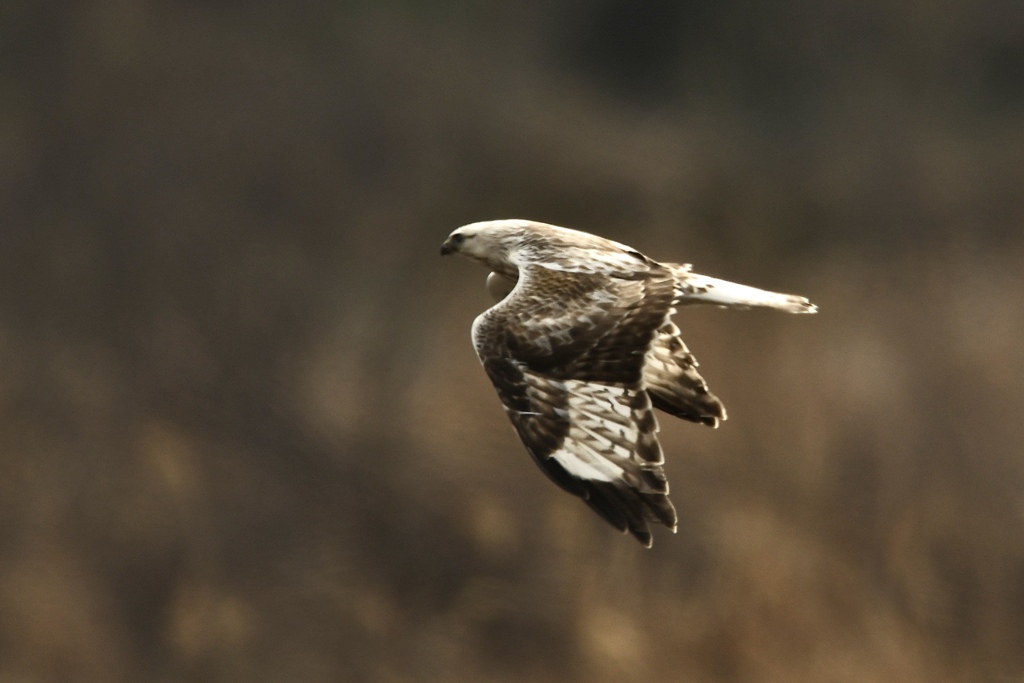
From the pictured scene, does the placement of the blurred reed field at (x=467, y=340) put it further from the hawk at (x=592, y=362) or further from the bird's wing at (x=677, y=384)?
the hawk at (x=592, y=362)

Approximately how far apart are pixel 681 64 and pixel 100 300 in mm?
2799

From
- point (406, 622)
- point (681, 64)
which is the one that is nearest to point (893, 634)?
point (406, 622)

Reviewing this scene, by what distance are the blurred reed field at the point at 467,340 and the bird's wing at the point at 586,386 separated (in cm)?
257

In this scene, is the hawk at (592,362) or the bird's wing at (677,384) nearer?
the hawk at (592,362)

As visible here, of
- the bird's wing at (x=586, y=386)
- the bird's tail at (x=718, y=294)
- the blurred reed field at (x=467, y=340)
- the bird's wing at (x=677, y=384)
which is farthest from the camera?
the blurred reed field at (x=467, y=340)

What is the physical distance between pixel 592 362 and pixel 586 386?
52mm

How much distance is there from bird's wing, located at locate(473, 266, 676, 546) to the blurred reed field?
2.57m

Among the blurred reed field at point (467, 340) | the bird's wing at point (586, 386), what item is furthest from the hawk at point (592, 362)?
the blurred reed field at point (467, 340)

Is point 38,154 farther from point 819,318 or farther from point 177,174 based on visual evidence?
point 819,318

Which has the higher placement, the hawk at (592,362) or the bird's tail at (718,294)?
the bird's tail at (718,294)

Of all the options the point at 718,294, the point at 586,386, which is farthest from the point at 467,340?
the point at 586,386

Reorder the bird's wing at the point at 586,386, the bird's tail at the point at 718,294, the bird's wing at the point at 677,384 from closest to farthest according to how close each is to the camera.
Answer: the bird's wing at the point at 586,386 < the bird's tail at the point at 718,294 < the bird's wing at the point at 677,384

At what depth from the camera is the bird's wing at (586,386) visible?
7.22 feet

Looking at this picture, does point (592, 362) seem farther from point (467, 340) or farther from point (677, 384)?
point (467, 340)
